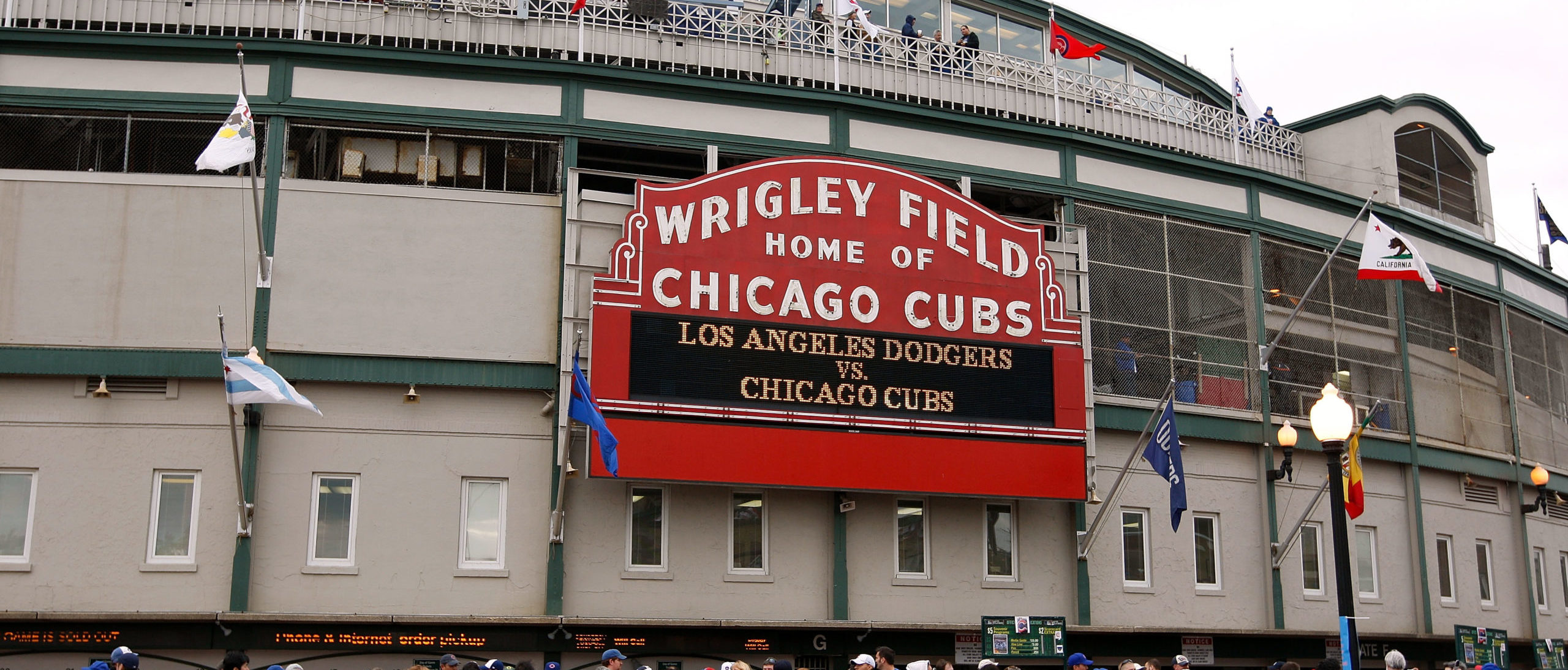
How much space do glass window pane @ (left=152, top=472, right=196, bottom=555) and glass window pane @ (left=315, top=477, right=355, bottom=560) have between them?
1.76m

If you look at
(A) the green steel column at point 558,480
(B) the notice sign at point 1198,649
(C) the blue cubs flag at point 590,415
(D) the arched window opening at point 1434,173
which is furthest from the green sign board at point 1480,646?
(A) the green steel column at point 558,480

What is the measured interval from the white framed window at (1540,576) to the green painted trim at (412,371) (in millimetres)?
22513

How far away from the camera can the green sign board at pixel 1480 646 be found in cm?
2484

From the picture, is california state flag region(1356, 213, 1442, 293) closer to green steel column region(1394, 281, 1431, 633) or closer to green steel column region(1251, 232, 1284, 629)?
green steel column region(1251, 232, 1284, 629)

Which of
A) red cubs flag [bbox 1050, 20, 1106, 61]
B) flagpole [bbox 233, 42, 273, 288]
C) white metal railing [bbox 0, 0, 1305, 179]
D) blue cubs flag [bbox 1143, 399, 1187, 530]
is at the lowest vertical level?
blue cubs flag [bbox 1143, 399, 1187, 530]

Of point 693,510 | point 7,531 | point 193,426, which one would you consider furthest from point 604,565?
point 7,531

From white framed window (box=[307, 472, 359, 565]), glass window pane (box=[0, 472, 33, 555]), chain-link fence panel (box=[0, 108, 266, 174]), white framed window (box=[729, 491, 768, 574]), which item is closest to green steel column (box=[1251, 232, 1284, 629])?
white framed window (box=[729, 491, 768, 574])

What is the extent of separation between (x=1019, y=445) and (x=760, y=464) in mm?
4490

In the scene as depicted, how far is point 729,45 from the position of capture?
25156 millimetres

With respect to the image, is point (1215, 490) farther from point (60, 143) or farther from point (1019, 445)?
point (60, 143)

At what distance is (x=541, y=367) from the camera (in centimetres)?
2272

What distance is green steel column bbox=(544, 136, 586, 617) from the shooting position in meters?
22.0

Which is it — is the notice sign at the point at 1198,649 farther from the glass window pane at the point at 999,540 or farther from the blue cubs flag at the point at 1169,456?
the glass window pane at the point at 999,540

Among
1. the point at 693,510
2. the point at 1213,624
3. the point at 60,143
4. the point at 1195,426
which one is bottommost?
the point at 1213,624
